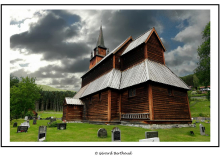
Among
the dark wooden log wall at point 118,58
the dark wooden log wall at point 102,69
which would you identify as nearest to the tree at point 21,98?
the dark wooden log wall at point 102,69

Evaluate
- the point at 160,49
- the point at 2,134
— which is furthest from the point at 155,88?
the point at 2,134

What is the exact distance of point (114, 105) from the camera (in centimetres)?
1869

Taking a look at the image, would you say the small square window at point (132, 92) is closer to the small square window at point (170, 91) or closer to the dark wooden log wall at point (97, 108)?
the dark wooden log wall at point (97, 108)

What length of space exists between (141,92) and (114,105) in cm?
485

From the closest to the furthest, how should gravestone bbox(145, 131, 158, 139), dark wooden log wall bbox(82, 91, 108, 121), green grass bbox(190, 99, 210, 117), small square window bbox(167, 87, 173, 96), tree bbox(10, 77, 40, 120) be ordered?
gravestone bbox(145, 131, 158, 139), small square window bbox(167, 87, 173, 96), dark wooden log wall bbox(82, 91, 108, 121), tree bbox(10, 77, 40, 120), green grass bbox(190, 99, 210, 117)

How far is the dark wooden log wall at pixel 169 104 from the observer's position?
587 inches

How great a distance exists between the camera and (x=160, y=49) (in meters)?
21.5

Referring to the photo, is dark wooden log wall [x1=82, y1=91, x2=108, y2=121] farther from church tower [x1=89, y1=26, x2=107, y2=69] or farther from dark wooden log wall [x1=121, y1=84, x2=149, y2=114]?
church tower [x1=89, y1=26, x2=107, y2=69]

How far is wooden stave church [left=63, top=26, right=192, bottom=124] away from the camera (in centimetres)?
1510

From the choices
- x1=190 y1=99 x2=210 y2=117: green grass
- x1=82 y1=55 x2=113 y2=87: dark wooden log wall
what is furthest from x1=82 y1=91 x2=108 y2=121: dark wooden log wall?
x1=190 y1=99 x2=210 y2=117: green grass

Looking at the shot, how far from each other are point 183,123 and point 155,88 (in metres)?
6.84

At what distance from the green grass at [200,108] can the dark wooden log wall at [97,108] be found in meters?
36.2

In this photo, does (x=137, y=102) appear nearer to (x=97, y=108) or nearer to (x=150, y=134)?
(x=97, y=108)
